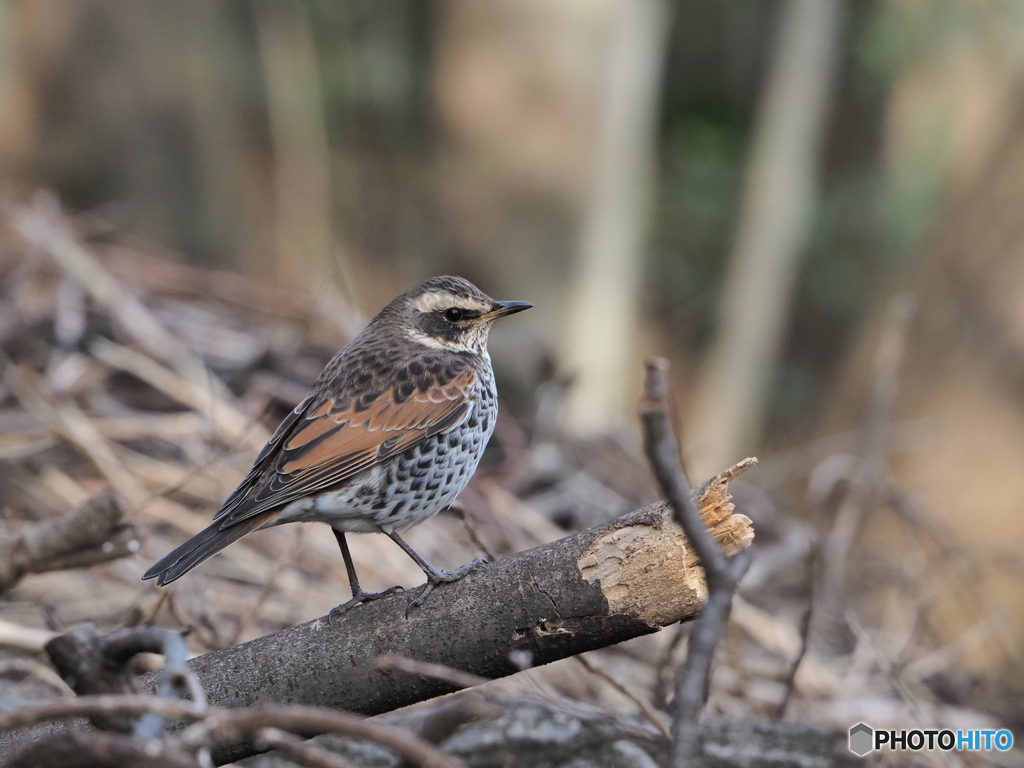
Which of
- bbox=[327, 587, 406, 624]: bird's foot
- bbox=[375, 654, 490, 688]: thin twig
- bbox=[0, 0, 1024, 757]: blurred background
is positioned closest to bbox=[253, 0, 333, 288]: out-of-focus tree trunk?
bbox=[0, 0, 1024, 757]: blurred background

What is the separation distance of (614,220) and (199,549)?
22.9ft

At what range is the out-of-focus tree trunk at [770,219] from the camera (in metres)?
10.3

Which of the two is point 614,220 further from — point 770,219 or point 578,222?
point 770,219

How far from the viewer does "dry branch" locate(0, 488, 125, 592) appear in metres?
2.41

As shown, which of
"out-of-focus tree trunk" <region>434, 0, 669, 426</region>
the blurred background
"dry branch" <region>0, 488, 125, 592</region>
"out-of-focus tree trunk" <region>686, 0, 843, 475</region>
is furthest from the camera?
"out-of-focus tree trunk" <region>686, 0, 843, 475</region>

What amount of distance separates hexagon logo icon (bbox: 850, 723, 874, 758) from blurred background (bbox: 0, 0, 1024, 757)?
76 cm

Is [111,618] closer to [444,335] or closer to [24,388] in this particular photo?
[24,388]

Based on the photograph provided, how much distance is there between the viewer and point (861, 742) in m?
2.61

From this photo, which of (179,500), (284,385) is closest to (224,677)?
(179,500)

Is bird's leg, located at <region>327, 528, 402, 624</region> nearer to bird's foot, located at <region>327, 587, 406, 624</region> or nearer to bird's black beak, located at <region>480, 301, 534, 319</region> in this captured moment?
bird's foot, located at <region>327, 587, 406, 624</region>

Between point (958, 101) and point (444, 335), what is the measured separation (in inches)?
338

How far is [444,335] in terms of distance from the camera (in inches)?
127

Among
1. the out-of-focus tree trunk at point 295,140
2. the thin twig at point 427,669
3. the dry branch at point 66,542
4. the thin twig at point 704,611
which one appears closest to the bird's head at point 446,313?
the dry branch at point 66,542

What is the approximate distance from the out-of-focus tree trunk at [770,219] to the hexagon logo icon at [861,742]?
7718 mm
